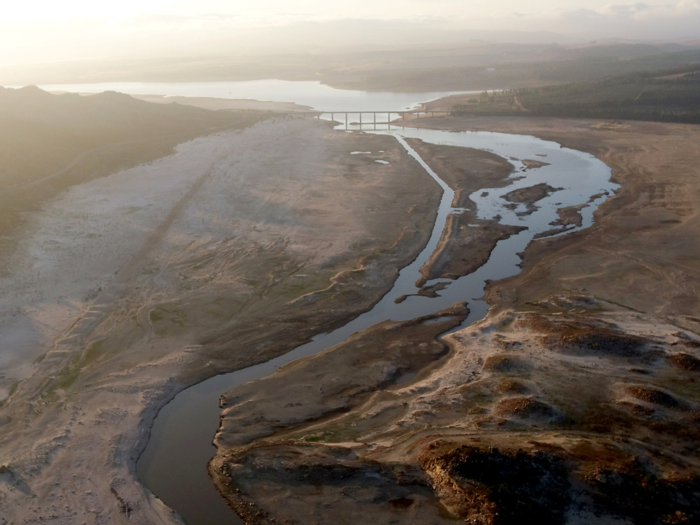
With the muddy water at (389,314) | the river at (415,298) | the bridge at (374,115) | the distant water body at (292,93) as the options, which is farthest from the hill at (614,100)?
the muddy water at (389,314)

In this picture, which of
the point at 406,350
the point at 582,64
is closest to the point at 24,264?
the point at 406,350

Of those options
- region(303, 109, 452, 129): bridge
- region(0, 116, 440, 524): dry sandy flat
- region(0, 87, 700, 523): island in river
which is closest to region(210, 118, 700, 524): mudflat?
region(0, 87, 700, 523): island in river

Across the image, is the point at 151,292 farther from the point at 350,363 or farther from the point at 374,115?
the point at 374,115

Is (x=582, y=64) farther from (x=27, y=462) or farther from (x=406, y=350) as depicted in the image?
(x=27, y=462)

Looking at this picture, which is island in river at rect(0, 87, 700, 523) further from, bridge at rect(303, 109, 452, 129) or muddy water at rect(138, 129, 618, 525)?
bridge at rect(303, 109, 452, 129)

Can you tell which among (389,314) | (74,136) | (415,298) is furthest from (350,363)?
(74,136)

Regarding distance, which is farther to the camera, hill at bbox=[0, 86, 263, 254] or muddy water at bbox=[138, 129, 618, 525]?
hill at bbox=[0, 86, 263, 254]

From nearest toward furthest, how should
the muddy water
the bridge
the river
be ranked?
the muddy water < the river < the bridge
